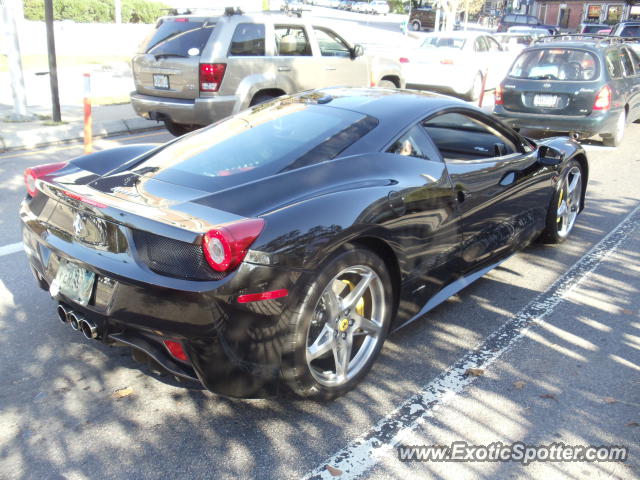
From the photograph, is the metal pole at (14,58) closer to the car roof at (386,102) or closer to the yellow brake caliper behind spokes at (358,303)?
the car roof at (386,102)

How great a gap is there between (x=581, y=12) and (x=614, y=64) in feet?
197

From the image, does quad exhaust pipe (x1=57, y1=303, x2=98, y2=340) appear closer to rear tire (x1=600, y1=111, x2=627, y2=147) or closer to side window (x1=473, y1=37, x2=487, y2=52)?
rear tire (x1=600, y1=111, x2=627, y2=147)

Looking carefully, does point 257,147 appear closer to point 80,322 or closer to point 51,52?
point 80,322

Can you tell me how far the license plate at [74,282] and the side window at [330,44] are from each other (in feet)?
27.0

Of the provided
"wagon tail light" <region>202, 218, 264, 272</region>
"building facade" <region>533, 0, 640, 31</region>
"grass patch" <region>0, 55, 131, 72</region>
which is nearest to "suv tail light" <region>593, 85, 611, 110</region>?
"wagon tail light" <region>202, 218, 264, 272</region>

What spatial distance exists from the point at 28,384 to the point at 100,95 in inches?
512

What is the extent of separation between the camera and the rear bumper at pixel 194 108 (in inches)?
356

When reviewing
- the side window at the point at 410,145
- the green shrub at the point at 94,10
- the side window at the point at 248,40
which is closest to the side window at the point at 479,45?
the side window at the point at 248,40

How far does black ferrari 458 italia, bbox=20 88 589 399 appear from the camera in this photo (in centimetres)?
288

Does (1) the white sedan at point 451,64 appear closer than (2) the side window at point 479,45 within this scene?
Yes

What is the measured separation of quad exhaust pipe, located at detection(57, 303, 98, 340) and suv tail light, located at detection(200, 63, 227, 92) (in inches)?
245

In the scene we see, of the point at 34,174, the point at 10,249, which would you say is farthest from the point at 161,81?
the point at 34,174

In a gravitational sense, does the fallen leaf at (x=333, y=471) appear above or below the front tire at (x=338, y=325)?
below

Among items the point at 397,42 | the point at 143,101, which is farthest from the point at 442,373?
the point at 397,42
